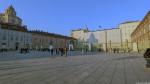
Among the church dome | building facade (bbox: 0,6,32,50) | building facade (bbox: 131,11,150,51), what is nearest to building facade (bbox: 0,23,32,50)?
building facade (bbox: 0,6,32,50)

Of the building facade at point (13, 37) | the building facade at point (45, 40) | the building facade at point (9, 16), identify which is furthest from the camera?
the building facade at point (9, 16)

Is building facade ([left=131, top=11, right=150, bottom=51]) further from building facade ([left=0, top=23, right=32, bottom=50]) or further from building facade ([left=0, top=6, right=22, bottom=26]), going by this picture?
building facade ([left=0, top=6, right=22, bottom=26])

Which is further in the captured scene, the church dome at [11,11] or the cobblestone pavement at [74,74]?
the church dome at [11,11]

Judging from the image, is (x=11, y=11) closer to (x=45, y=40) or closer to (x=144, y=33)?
(x=45, y=40)

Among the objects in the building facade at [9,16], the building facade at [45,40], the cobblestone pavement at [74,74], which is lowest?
the cobblestone pavement at [74,74]

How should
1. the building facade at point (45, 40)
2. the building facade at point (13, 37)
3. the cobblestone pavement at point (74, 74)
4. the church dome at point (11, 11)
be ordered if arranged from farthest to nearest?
the church dome at point (11, 11), the building facade at point (45, 40), the building facade at point (13, 37), the cobblestone pavement at point (74, 74)

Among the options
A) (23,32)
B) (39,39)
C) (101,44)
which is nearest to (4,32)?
(23,32)

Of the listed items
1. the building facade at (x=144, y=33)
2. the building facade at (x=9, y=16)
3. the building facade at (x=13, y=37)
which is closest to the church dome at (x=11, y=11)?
the building facade at (x=9, y=16)

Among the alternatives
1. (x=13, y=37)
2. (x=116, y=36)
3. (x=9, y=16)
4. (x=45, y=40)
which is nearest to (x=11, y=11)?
(x=9, y=16)

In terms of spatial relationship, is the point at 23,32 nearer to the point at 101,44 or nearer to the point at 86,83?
the point at 101,44

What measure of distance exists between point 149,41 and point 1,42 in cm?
4679

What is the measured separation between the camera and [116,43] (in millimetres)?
103438

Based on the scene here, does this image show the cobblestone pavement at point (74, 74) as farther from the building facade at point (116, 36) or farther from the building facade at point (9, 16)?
the building facade at point (9, 16)

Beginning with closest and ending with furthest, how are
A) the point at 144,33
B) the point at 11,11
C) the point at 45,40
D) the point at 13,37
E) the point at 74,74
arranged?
the point at 74,74
the point at 144,33
the point at 13,37
the point at 45,40
the point at 11,11
